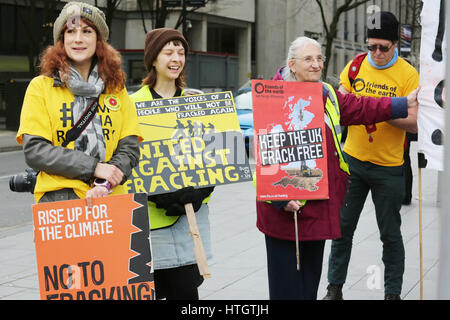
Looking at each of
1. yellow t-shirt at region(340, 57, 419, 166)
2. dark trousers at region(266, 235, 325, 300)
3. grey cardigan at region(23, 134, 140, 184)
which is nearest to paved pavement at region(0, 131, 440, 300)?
dark trousers at region(266, 235, 325, 300)

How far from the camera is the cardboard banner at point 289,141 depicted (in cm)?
394

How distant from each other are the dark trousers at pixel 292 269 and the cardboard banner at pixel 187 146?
0.50 m

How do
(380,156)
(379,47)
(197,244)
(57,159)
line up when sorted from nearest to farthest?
(57,159) < (197,244) < (379,47) < (380,156)

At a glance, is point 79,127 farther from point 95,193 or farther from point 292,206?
point 292,206

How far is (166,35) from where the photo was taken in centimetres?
420

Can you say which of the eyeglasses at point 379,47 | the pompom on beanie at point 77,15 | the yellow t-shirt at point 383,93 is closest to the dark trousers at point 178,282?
the pompom on beanie at point 77,15

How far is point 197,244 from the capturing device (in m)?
3.87

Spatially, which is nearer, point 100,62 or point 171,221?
point 100,62

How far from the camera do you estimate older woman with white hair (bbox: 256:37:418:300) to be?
407 centimetres

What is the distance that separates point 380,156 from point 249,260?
6.65 feet

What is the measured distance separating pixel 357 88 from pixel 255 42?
41.3m

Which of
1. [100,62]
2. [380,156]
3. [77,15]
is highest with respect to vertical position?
[77,15]

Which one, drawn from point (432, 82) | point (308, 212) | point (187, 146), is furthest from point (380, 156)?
point (187, 146)

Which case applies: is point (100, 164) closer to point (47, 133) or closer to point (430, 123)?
point (47, 133)
